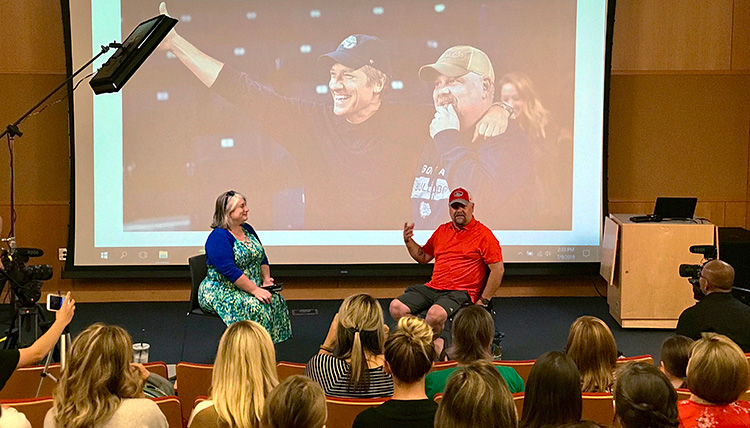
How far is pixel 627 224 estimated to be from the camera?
5.85 meters

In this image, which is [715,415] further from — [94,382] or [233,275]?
[233,275]

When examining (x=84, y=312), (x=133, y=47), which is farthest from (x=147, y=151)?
(x=133, y=47)

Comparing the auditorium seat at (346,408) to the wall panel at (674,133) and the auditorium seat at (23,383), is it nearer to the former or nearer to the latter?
the auditorium seat at (23,383)

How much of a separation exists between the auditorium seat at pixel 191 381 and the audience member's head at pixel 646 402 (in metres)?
1.70

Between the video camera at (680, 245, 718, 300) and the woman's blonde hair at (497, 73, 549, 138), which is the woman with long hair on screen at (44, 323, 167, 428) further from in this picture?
the woman's blonde hair at (497, 73, 549, 138)

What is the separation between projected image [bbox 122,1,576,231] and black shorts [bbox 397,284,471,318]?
168 centimetres

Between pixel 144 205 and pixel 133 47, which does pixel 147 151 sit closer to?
pixel 144 205

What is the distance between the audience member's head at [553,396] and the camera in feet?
7.16

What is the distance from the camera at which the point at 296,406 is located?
198cm

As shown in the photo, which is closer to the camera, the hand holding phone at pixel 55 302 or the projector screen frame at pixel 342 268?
the hand holding phone at pixel 55 302

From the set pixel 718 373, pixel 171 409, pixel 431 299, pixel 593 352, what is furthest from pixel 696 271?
pixel 171 409

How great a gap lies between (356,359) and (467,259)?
2259mm

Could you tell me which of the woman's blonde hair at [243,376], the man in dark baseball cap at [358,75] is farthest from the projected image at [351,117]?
the woman's blonde hair at [243,376]

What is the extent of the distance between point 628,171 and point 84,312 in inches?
189
